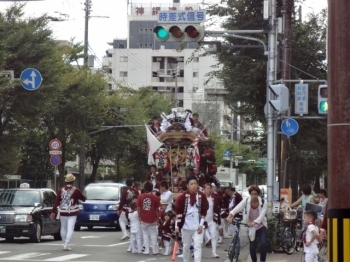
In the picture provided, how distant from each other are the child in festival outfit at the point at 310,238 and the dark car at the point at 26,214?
10.8 m

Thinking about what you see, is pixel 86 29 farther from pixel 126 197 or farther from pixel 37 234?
pixel 37 234

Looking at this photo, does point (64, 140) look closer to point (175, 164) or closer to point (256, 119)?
point (256, 119)

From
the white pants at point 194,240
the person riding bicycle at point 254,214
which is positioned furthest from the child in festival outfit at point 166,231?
the white pants at point 194,240

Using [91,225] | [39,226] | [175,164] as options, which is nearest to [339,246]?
[39,226]

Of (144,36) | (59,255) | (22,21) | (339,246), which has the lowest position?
(59,255)

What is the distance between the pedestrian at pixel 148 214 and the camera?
21359 mm

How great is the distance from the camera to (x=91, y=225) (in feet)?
105

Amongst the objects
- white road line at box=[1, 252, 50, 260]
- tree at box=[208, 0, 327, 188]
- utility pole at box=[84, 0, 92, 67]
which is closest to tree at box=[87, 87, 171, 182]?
utility pole at box=[84, 0, 92, 67]

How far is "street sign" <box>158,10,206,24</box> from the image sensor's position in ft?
61.7

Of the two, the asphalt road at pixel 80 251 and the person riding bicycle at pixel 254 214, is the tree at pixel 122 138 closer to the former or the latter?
the asphalt road at pixel 80 251

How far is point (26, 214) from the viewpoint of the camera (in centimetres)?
2378

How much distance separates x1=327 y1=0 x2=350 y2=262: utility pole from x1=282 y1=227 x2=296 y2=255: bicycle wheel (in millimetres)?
16569

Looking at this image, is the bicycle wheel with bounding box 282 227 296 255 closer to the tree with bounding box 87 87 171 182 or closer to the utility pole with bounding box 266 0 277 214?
the utility pole with bounding box 266 0 277 214

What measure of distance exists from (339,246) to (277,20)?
54.2 ft
